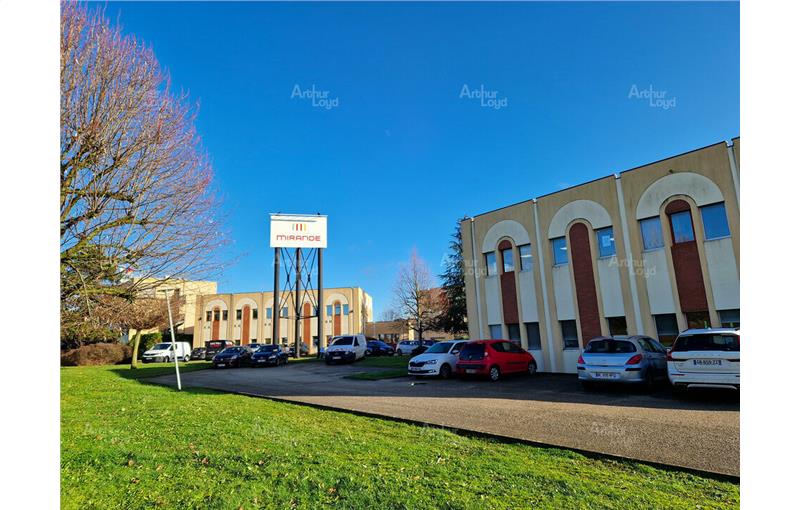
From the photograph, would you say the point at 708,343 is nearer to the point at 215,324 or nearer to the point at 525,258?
the point at 525,258

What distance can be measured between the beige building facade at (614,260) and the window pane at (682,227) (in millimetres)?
36

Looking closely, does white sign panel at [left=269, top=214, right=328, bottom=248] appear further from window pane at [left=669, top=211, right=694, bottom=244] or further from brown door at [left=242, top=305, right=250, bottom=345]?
window pane at [left=669, top=211, right=694, bottom=244]

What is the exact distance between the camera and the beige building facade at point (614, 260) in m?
15.7

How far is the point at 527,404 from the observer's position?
10977mm

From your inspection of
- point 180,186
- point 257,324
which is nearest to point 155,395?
point 180,186

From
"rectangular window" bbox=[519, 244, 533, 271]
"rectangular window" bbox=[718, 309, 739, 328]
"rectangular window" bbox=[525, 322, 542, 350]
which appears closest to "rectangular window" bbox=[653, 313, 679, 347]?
"rectangular window" bbox=[718, 309, 739, 328]

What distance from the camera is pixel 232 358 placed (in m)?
Result: 29.4

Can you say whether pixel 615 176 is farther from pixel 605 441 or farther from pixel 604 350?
pixel 605 441

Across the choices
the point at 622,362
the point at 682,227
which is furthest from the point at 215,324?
the point at 622,362

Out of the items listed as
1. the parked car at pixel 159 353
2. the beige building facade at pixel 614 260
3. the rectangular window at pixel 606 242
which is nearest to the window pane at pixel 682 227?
the beige building facade at pixel 614 260

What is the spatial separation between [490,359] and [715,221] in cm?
939

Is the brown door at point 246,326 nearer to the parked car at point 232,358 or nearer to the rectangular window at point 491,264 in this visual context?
the parked car at point 232,358

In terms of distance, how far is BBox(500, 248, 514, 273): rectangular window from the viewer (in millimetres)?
21766

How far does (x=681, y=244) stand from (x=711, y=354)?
7.48 metres
